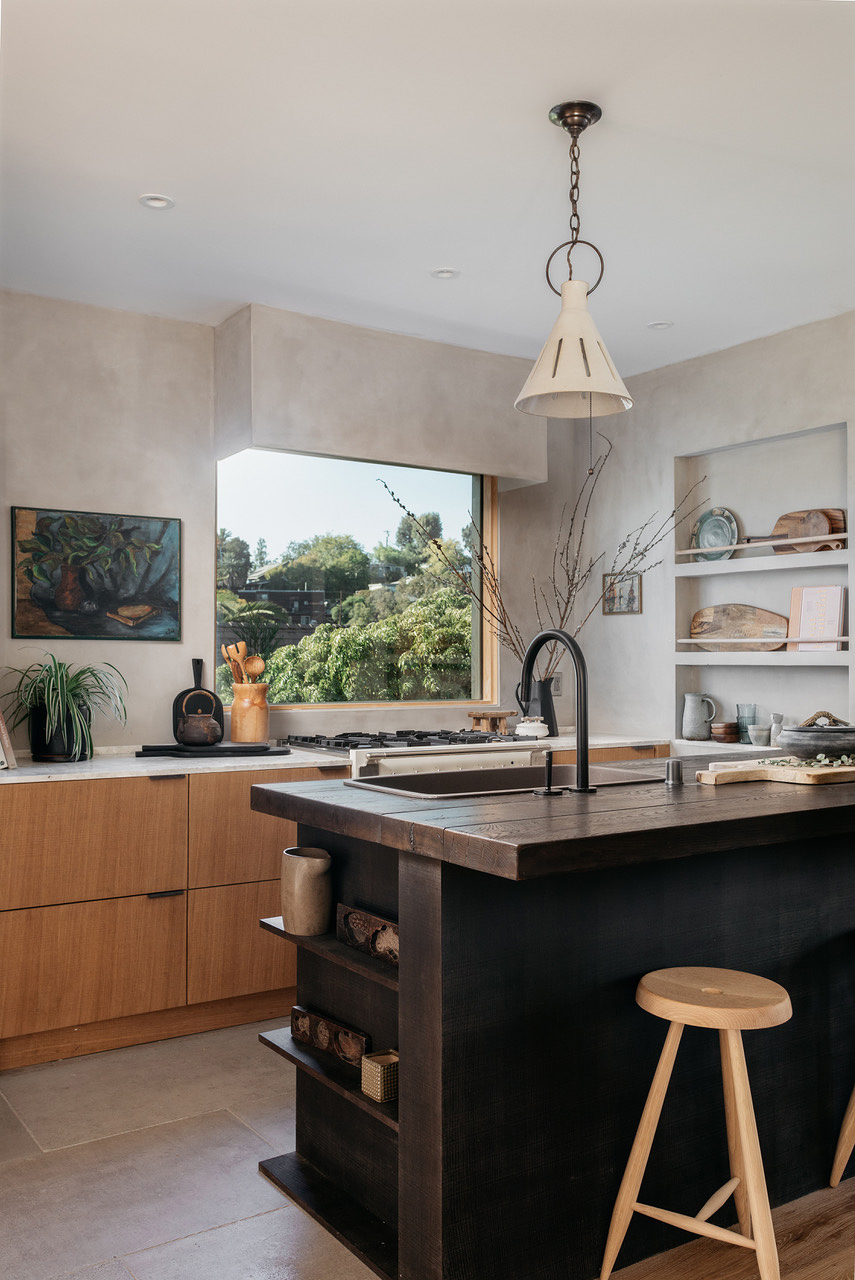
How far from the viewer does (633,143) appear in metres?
2.86

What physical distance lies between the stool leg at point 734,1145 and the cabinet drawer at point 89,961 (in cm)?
195

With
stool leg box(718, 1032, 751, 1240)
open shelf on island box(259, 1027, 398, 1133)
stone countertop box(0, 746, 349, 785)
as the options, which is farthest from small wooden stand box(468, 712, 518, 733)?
stool leg box(718, 1032, 751, 1240)

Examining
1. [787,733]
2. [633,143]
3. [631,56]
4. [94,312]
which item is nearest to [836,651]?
[787,733]

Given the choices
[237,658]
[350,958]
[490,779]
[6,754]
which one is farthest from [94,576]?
[350,958]

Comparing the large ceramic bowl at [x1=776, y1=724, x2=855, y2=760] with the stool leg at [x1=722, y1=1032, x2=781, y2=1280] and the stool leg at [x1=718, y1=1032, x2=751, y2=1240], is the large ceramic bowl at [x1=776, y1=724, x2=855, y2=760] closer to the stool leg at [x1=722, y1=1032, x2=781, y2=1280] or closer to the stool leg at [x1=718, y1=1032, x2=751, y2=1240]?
the stool leg at [x1=718, y1=1032, x2=751, y2=1240]

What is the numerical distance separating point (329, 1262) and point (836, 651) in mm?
3080

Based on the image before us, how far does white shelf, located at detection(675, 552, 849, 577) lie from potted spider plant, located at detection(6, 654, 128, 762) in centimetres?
277

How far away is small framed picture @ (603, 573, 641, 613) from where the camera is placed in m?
5.11

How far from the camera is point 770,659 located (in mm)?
4406

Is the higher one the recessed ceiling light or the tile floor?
the recessed ceiling light

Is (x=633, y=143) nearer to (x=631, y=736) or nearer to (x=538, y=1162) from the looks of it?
(x=538, y=1162)

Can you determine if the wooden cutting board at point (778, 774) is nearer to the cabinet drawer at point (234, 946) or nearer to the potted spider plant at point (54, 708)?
the cabinet drawer at point (234, 946)

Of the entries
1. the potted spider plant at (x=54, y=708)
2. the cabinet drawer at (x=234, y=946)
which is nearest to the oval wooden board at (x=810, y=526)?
the cabinet drawer at (x=234, y=946)

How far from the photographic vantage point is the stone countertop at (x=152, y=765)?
10.7 feet
